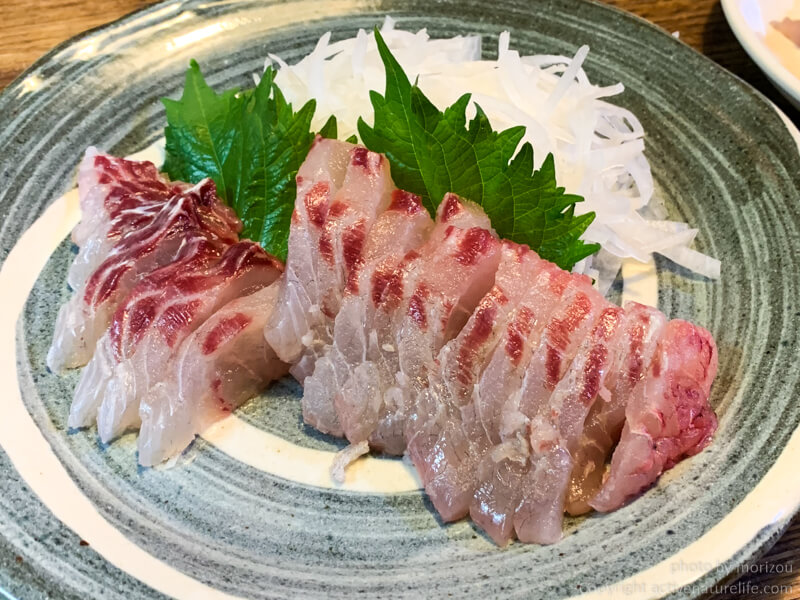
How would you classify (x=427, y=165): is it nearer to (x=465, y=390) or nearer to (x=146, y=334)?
(x=465, y=390)

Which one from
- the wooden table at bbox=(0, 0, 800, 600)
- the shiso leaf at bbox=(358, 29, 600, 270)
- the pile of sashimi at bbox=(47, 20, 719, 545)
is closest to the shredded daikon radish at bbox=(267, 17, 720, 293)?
the pile of sashimi at bbox=(47, 20, 719, 545)

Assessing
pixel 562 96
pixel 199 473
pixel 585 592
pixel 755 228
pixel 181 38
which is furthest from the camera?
pixel 181 38

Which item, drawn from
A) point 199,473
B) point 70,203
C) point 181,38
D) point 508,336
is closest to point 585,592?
point 508,336

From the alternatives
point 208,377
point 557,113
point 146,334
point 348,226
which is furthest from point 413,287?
point 557,113

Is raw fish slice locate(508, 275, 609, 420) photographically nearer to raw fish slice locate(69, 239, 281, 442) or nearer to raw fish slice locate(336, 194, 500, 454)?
raw fish slice locate(336, 194, 500, 454)

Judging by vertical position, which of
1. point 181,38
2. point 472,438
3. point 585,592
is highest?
point 181,38

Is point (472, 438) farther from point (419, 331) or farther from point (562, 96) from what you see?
point (562, 96)

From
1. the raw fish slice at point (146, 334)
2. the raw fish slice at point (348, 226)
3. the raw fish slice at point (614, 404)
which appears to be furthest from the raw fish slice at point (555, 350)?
the raw fish slice at point (146, 334)
